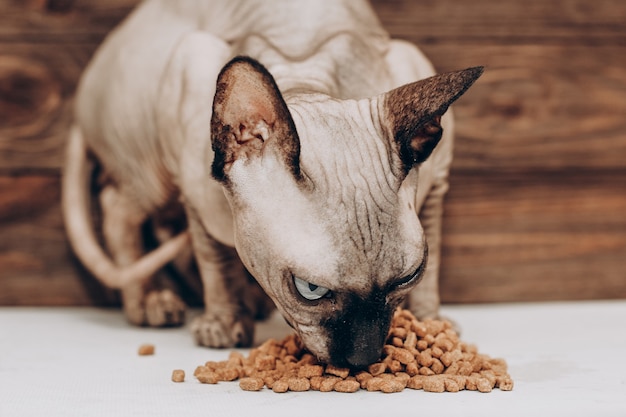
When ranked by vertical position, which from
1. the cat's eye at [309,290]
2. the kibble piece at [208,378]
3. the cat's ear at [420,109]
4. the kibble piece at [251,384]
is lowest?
the kibble piece at [208,378]

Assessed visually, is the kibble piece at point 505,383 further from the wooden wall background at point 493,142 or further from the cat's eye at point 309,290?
the wooden wall background at point 493,142

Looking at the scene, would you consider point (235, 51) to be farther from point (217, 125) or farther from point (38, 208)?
point (38, 208)

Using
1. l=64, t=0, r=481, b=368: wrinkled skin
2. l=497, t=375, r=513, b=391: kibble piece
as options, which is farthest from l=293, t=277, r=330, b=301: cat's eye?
l=497, t=375, r=513, b=391: kibble piece

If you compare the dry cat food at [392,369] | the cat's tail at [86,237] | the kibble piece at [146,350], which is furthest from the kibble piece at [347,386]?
the cat's tail at [86,237]

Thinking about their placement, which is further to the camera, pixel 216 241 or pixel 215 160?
pixel 216 241

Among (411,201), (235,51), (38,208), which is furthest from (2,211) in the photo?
(411,201)

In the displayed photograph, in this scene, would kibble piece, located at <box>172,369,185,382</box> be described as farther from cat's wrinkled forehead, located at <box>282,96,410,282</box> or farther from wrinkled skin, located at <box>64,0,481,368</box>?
cat's wrinkled forehead, located at <box>282,96,410,282</box>
